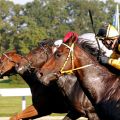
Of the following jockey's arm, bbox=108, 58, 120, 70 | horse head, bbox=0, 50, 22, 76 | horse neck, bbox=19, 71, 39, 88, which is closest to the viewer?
jockey's arm, bbox=108, 58, 120, 70

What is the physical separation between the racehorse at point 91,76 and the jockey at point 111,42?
20cm

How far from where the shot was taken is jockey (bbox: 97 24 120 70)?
7.47 metres

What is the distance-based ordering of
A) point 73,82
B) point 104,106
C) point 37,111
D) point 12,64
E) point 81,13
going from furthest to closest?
point 81,13 → point 12,64 → point 37,111 → point 73,82 → point 104,106

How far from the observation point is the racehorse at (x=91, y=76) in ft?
23.8

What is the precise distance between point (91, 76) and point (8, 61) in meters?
4.31

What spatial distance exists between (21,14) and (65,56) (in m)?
85.9

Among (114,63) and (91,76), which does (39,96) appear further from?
(114,63)

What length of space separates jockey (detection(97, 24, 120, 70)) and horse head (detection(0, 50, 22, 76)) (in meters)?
4.02

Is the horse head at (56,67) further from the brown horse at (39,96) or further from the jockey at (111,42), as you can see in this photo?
the brown horse at (39,96)

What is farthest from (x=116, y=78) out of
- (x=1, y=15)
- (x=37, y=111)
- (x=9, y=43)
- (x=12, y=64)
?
(x=1, y=15)

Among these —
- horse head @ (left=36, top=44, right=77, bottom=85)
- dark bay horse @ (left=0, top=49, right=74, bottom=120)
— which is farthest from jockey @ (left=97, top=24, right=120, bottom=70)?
dark bay horse @ (left=0, top=49, right=74, bottom=120)

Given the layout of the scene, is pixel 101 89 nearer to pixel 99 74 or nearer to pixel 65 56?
pixel 99 74

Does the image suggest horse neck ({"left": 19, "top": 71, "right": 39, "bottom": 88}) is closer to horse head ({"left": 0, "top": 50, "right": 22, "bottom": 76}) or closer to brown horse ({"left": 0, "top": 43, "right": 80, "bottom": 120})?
brown horse ({"left": 0, "top": 43, "right": 80, "bottom": 120})

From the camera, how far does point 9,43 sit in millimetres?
81875
